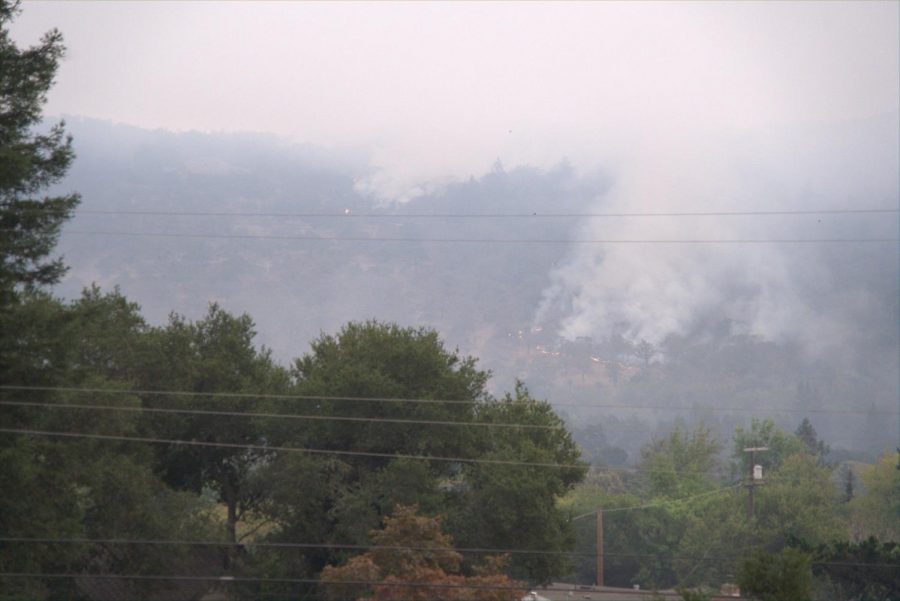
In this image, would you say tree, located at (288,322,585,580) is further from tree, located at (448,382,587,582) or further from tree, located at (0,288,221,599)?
tree, located at (0,288,221,599)

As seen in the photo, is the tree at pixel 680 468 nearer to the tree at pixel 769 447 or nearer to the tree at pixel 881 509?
the tree at pixel 769 447

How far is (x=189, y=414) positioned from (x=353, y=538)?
388 inches

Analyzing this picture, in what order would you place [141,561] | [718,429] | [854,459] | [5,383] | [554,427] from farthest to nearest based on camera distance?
[718,429], [854,459], [554,427], [141,561], [5,383]

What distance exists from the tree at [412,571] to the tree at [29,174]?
44.1 feet

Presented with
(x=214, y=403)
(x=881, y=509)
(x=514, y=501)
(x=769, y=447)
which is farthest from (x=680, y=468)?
(x=214, y=403)

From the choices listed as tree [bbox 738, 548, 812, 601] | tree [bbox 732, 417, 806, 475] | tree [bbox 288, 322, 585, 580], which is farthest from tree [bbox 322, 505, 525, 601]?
tree [bbox 732, 417, 806, 475]

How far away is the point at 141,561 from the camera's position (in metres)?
38.6

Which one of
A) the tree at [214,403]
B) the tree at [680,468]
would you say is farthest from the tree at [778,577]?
the tree at [680,468]

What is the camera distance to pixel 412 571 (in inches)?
1291

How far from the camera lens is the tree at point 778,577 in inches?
801

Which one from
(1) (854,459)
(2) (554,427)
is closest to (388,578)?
(2) (554,427)

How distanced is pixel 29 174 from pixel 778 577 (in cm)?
1826

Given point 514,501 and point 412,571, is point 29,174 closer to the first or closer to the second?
point 412,571

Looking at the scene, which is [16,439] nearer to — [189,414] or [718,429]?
[189,414]
